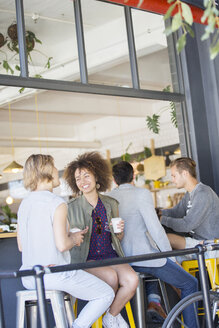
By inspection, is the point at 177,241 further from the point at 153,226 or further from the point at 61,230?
the point at 61,230

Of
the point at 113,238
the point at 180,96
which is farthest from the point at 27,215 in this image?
the point at 180,96

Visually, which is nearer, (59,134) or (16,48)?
(16,48)

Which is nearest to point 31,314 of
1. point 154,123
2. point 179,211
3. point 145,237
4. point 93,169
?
point 145,237

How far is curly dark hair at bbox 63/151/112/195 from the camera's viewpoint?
3.62 metres

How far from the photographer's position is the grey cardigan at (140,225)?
11.4ft

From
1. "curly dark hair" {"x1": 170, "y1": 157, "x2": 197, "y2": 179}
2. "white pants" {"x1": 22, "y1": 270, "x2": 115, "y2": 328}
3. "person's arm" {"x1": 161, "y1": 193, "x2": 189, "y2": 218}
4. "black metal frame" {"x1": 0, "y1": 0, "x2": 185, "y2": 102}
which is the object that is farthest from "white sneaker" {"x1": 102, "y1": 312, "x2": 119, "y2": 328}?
"black metal frame" {"x1": 0, "y1": 0, "x2": 185, "y2": 102}

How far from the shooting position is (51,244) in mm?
2678

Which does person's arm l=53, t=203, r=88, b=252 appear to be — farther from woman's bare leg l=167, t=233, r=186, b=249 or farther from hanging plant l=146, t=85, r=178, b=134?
hanging plant l=146, t=85, r=178, b=134

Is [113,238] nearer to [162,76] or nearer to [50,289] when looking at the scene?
[50,289]

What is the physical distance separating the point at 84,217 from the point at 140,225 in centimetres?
41

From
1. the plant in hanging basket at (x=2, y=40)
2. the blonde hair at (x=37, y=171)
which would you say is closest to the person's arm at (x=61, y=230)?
the blonde hair at (x=37, y=171)

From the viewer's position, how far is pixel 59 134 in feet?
37.8

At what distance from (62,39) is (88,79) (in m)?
0.52

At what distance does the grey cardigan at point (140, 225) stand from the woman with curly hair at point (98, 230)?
9 centimetres
